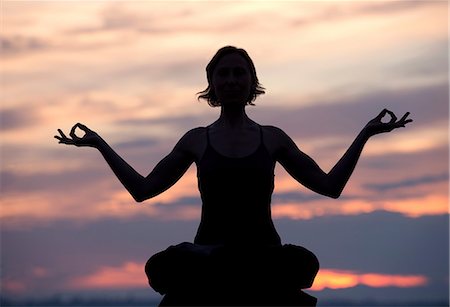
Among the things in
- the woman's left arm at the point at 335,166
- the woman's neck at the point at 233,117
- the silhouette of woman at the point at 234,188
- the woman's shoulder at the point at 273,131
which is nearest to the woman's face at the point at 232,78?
the silhouette of woman at the point at 234,188

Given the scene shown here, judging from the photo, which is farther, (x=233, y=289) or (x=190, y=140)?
(x=190, y=140)

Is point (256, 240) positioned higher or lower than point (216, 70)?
lower

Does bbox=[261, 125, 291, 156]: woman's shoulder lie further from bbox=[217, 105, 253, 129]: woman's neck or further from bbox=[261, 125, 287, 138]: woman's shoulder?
bbox=[217, 105, 253, 129]: woman's neck

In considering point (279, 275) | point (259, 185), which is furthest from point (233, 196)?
point (279, 275)

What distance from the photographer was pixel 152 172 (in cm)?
1414

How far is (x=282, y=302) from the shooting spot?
13211 millimetres

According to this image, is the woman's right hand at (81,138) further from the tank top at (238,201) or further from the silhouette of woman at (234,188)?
the tank top at (238,201)

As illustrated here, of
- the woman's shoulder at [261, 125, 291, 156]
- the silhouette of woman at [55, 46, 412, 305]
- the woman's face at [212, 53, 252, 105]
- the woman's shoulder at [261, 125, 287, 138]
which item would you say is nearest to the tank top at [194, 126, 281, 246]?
the silhouette of woman at [55, 46, 412, 305]

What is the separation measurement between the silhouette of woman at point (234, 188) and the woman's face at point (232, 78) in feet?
0.04

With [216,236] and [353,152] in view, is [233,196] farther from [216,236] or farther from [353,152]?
[353,152]

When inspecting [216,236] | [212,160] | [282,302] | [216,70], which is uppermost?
[216,70]

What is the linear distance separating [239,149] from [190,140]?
68cm

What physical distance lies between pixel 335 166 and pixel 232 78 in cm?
170

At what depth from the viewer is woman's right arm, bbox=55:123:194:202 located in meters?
14.1
